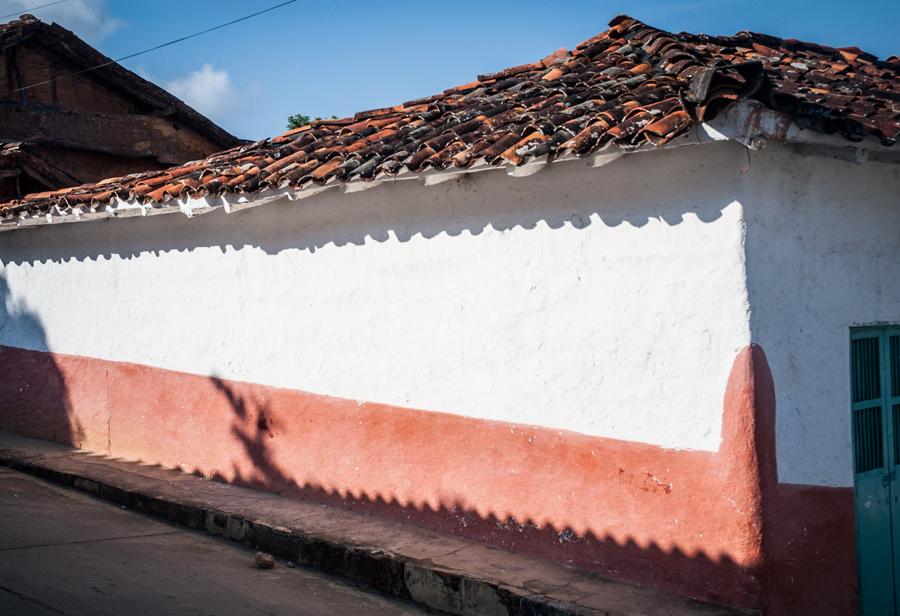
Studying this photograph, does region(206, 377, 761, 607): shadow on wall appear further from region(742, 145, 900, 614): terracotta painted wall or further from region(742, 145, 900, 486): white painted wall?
region(742, 145, 900, 486): white painted wall

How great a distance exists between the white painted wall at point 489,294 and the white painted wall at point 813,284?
194mm

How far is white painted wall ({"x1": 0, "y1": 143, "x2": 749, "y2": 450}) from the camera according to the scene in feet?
17.7

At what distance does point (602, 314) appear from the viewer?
582 centimetres

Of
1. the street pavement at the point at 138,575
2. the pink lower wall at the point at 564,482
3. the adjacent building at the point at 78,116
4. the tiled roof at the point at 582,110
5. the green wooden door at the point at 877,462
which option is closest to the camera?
the tiled roof at the point at 582,110

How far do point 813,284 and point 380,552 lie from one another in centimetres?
324

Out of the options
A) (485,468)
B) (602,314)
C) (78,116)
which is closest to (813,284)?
(602,314)

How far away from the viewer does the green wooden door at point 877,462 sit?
5.86m

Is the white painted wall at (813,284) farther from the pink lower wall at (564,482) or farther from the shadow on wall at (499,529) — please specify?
the shadow on wall at (499,529)

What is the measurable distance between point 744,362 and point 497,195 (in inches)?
80.2

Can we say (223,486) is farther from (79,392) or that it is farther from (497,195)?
(497,195)

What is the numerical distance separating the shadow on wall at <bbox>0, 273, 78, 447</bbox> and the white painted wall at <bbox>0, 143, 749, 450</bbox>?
5.74 feet

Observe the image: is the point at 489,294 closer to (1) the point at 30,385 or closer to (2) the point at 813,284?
(2) the point at 813,284

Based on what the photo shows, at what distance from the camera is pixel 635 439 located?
5664 mm

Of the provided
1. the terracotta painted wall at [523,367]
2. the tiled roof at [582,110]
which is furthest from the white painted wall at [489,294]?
the tiled roof at [582,110]
